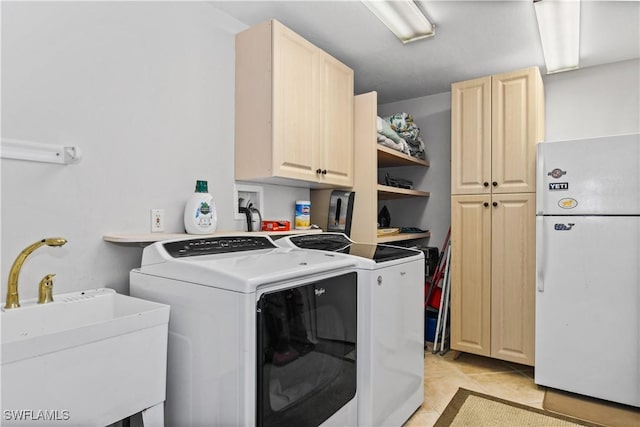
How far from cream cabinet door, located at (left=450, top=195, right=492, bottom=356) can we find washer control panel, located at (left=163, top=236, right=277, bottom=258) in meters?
1.62

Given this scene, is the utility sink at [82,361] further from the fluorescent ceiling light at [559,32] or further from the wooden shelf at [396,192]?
the fluorescent ceiling light at [559,32]

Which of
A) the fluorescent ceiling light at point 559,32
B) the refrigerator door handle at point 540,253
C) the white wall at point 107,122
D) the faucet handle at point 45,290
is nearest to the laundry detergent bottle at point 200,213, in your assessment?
the white wall at point 107,122

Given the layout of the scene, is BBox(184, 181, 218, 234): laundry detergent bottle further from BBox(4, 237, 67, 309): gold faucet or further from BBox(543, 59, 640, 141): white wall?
BBox(543, 59, 640, 141): white wall

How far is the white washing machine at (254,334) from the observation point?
126 centimetres

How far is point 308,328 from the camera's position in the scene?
1472mm

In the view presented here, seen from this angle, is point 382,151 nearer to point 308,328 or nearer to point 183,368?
point 308,328

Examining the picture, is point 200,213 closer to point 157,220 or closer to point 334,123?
point 157,220

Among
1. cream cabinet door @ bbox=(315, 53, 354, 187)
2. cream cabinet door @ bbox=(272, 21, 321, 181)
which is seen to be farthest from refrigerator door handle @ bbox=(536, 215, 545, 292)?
cream cabinet door @ bbox=(272, 21, 321, 181)

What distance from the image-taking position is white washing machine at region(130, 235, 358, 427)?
1.26 meters

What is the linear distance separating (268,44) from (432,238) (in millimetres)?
2365

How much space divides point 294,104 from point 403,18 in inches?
30.0

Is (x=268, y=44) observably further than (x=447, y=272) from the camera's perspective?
No

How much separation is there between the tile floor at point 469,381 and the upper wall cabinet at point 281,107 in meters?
1.52

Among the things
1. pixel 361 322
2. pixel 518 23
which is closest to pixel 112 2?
pixel 361 322
